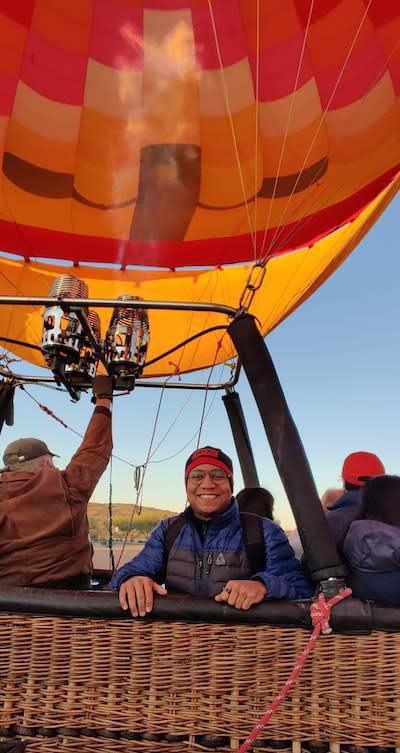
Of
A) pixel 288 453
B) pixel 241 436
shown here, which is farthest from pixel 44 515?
pixel 241 436

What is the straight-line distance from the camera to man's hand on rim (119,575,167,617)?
1.18 m

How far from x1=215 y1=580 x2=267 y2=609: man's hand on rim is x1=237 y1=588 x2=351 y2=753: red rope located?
13cm

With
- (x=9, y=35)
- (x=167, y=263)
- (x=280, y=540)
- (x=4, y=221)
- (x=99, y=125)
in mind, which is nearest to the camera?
(x=280, y=540)

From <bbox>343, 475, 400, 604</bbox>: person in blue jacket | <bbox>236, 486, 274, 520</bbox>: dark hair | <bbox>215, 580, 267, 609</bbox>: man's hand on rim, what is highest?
<bbox>236, 486, 274, 520</bbox>: dark hair

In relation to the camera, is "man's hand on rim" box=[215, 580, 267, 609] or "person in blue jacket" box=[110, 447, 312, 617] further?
"person in blue jacket" box=[110, 447, 312, 617]

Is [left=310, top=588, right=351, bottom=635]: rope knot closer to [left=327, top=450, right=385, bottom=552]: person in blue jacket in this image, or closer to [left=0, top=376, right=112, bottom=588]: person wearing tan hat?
[left=327, top=450, right=385, bottom=552]: person in blue jacket

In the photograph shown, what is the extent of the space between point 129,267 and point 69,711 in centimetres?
422

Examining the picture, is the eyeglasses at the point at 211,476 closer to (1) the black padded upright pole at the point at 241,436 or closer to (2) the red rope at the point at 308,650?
(2) the red rope at the point at 308,650

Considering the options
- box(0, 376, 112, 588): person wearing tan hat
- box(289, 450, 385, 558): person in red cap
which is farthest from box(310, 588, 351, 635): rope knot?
box(0, 376, 112, 588): person wearing tan hat

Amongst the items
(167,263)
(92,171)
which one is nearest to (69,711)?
(92,171)

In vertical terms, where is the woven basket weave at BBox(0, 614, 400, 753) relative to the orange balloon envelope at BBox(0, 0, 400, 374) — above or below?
below

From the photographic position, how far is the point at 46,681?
1.18 meters

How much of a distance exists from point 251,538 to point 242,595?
344 millimetres

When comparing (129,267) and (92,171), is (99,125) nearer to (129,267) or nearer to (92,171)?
(92,171)
